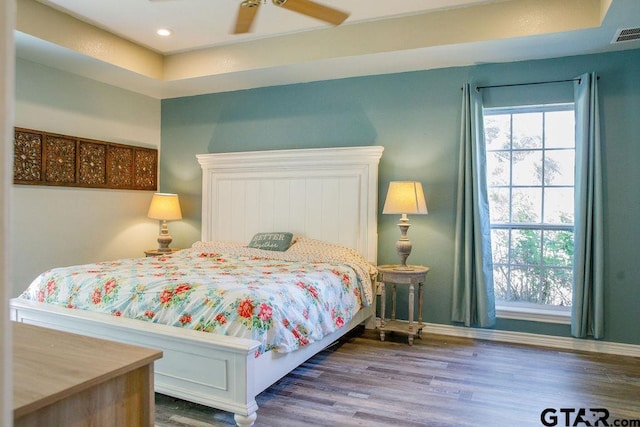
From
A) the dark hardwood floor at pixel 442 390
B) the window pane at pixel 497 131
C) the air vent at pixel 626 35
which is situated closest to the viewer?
the dark hardwood floor at pixel 442 390

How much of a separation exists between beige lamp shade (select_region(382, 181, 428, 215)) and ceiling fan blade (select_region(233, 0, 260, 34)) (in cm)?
181

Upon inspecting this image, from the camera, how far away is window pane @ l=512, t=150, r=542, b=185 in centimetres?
411

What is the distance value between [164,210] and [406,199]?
2679 mm

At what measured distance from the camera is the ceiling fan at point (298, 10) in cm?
261

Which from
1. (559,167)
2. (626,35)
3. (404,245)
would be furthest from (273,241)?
(626,35)

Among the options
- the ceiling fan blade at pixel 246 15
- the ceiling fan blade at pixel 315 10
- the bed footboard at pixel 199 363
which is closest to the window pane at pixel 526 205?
the ceiling fan blade at pixel 315 10

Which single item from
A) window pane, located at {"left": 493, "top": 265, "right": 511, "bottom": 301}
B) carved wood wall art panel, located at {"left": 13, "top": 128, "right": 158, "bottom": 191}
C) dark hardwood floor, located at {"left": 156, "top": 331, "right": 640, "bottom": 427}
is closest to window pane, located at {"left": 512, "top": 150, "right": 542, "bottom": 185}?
window pane, located at {"left": 493, "top": 265, "right": 511, "bottom": 301}

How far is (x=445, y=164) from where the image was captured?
13.9 feet

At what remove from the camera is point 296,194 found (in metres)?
4.70

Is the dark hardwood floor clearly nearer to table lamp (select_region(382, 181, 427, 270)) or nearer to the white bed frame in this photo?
the white bed frame

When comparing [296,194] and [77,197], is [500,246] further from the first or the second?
[77,197]

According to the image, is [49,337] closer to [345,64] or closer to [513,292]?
[345,64]

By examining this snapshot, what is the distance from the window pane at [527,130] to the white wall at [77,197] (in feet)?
13.2

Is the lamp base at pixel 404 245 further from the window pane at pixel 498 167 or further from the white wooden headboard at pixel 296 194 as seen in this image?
the window pane at pixel 498 167
